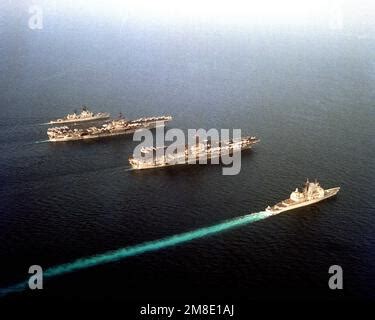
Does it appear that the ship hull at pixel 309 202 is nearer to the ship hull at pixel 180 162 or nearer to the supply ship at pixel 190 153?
the ship hull at pixel 180 162

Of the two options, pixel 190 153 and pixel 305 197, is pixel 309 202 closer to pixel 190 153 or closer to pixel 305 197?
pixel 305 197

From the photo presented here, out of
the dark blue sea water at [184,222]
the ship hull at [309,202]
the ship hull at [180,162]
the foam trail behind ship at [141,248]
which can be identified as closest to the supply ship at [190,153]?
the ship hull at [180,162]

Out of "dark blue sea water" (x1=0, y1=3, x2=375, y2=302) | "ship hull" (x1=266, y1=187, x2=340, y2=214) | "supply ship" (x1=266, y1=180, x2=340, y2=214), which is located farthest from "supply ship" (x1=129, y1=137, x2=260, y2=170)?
"ship hull" (x1=266, y1=187, x2=340, y2=214)

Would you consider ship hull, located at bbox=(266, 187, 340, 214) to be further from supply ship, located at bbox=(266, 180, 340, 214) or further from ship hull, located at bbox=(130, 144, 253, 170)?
ship hull, located at bbox=(130, 144, 253, 170)

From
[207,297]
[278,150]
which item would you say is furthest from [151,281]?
[278,150]

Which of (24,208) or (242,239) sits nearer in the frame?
(242,239)

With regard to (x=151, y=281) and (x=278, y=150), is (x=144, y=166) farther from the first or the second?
(x=151, y=281)
